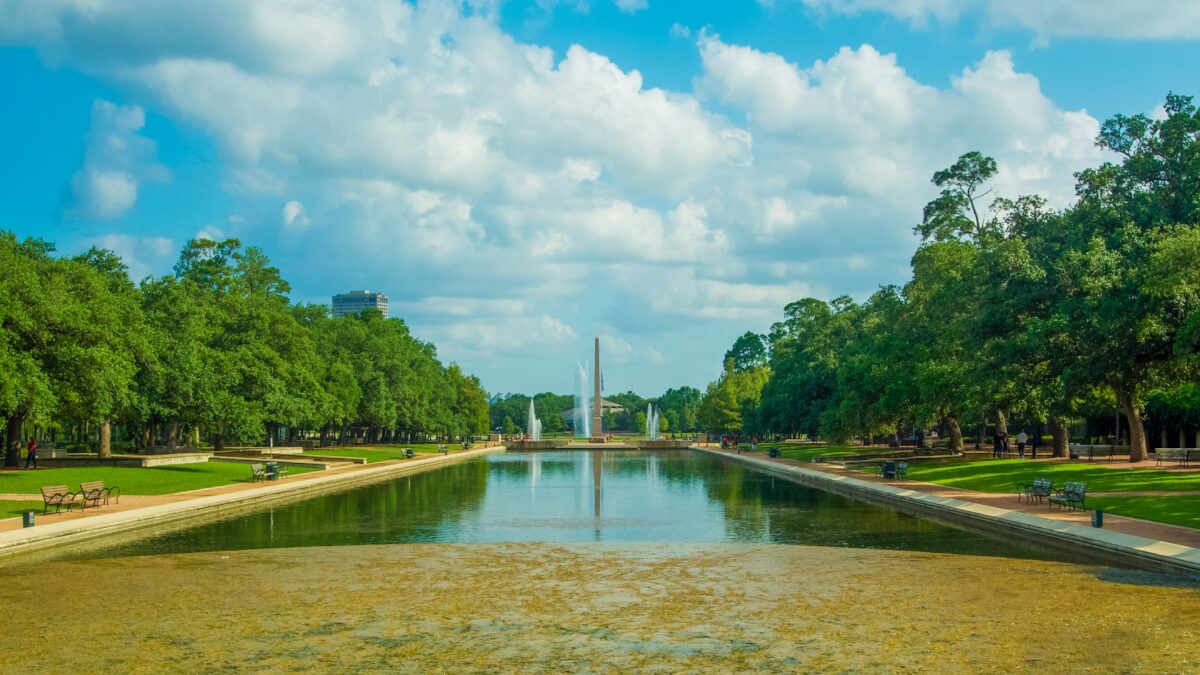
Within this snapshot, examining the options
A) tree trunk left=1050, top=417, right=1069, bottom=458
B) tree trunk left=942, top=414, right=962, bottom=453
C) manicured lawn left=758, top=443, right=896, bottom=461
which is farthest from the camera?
manicured lawn left=758, top=443, right=896, bottom=461

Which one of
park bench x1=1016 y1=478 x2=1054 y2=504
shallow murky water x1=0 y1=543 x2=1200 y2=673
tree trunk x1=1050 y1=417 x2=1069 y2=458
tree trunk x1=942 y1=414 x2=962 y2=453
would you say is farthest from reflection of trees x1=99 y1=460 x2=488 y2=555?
tree trunk x1=942 y1=414 x2=962 y2=453

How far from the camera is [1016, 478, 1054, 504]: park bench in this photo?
30634 millimetres

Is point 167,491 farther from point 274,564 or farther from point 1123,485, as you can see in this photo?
point 1123,485

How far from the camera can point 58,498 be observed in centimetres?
3006

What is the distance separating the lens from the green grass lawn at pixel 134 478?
36.7 metres

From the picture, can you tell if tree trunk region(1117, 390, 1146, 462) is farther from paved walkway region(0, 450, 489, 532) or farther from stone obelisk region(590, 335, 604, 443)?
stone obelisk region(590, 335, 604, 443)

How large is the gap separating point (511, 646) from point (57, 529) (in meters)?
16.6

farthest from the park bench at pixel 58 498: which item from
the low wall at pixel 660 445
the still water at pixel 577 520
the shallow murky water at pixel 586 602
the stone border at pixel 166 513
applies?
the low wall at pixel 660 445

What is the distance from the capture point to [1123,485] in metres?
34.2

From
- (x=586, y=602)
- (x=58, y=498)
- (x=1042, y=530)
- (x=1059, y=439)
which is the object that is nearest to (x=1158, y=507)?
(x=1042, y=530)

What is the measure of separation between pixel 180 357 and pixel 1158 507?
4404 centimetres

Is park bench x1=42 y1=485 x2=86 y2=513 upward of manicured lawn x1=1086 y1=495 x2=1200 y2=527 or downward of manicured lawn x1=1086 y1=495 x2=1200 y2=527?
upward

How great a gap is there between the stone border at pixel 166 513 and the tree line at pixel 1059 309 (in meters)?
28.8

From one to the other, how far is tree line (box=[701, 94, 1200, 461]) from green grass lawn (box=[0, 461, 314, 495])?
108ft
